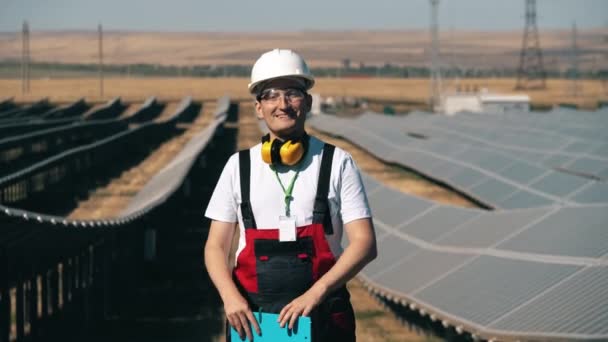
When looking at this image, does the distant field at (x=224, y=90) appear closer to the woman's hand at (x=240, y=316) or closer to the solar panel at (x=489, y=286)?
the solar panel at (x=489, y=286)

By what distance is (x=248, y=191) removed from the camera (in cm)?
637

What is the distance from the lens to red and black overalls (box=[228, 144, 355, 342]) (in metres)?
6.26

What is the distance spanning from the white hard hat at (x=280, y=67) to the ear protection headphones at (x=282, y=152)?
0.32 m

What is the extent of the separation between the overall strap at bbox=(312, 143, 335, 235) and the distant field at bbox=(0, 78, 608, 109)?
366 ft

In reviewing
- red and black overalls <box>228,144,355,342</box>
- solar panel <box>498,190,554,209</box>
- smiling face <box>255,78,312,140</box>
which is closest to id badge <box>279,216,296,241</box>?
red and black overalls <box>228,144,355,342</box>

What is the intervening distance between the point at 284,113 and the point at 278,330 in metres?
1.03

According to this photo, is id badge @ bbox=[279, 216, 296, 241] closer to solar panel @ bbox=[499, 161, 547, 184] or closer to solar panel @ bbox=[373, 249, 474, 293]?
solar panel @ bbox=[373, 249, 474, 293]

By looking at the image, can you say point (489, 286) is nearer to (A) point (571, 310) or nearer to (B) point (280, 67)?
(A) point (571, 310)

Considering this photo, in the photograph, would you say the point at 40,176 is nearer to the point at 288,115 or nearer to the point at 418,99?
the point at 288,115

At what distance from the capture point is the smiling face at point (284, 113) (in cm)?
639

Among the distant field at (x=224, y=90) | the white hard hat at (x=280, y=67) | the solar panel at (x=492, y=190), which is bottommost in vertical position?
the distant field at (x=224, y=90)

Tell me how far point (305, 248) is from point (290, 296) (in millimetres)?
233

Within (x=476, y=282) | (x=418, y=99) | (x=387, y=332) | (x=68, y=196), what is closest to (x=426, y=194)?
(x=68, y=196)

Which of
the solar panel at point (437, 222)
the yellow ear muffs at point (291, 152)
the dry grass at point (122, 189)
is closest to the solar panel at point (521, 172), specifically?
the solar panel at point (437, 222)
